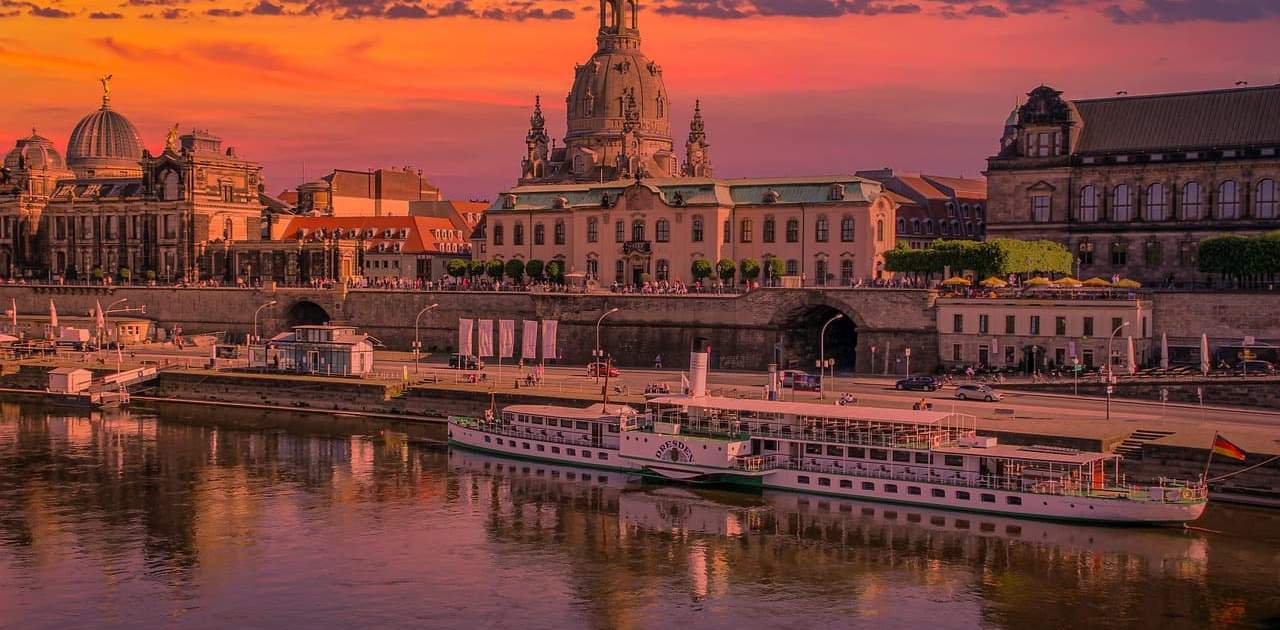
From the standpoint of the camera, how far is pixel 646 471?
60594mm

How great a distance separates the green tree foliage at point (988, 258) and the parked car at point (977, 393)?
661 inches

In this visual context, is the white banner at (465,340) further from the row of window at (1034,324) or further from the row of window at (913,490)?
the row of window at (913,490)

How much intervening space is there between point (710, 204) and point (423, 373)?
2372 centimetres

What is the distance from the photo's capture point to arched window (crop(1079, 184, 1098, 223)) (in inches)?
3556

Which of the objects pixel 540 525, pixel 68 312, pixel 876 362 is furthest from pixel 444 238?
pixel 540 525

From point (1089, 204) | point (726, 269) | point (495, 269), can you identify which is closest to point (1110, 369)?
point (1089, 204)

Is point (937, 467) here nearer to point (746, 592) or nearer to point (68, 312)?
point (746, 592)

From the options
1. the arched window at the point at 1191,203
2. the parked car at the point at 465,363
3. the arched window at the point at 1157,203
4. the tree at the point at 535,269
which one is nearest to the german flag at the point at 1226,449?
the arched window at the point at 1191,203

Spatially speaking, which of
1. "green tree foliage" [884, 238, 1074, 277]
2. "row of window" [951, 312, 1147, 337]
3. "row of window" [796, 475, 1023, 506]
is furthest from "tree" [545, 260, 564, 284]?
"row of window" [796, 475, 1023, 506]

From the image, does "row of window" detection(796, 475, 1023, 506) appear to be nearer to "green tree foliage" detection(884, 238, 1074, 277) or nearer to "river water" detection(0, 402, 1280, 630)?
"river water" detection(0, 402, 1280, 630)

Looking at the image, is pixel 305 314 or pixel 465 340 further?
pixel 305 314

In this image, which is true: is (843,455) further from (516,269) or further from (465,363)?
(516,269)

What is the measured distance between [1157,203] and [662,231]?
3294 centimetres

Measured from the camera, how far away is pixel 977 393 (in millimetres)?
68875
